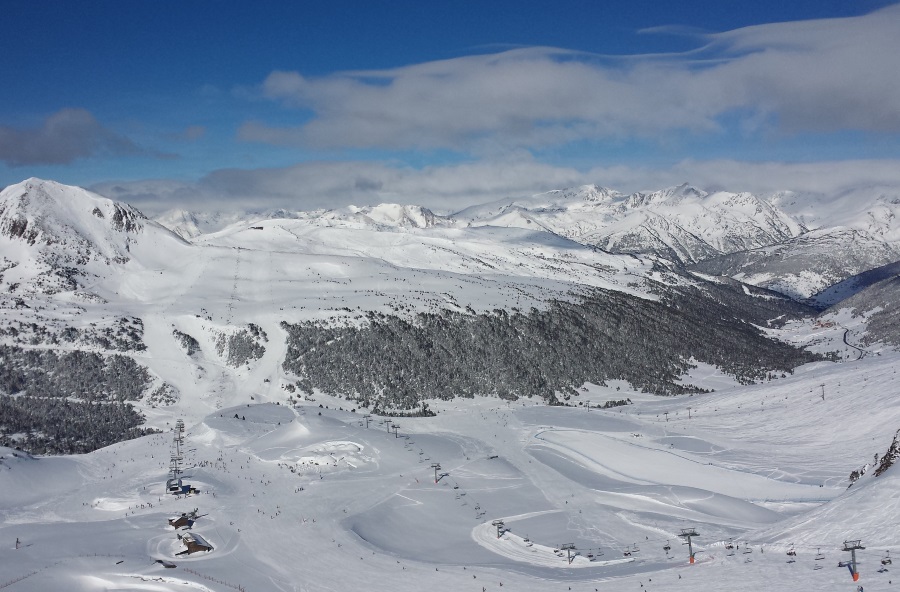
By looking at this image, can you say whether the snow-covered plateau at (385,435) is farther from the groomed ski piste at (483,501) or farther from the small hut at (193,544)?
the small hut at (193,544)

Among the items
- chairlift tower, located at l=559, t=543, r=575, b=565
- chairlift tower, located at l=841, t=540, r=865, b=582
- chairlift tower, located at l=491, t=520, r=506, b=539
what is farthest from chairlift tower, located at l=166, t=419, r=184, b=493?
chairlift tower, located at l=841, t=540, r=865, b=582

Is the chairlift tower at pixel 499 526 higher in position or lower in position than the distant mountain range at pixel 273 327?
lower

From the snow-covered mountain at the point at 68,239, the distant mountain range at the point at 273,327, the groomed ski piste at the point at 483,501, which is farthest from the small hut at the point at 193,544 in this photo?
the snow-covered mountain at the point at 68,239

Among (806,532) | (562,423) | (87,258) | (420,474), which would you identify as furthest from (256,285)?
(806,532)

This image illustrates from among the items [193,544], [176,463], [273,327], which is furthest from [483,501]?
[273,327]

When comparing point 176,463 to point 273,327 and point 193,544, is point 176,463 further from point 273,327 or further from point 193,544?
point 273,327
